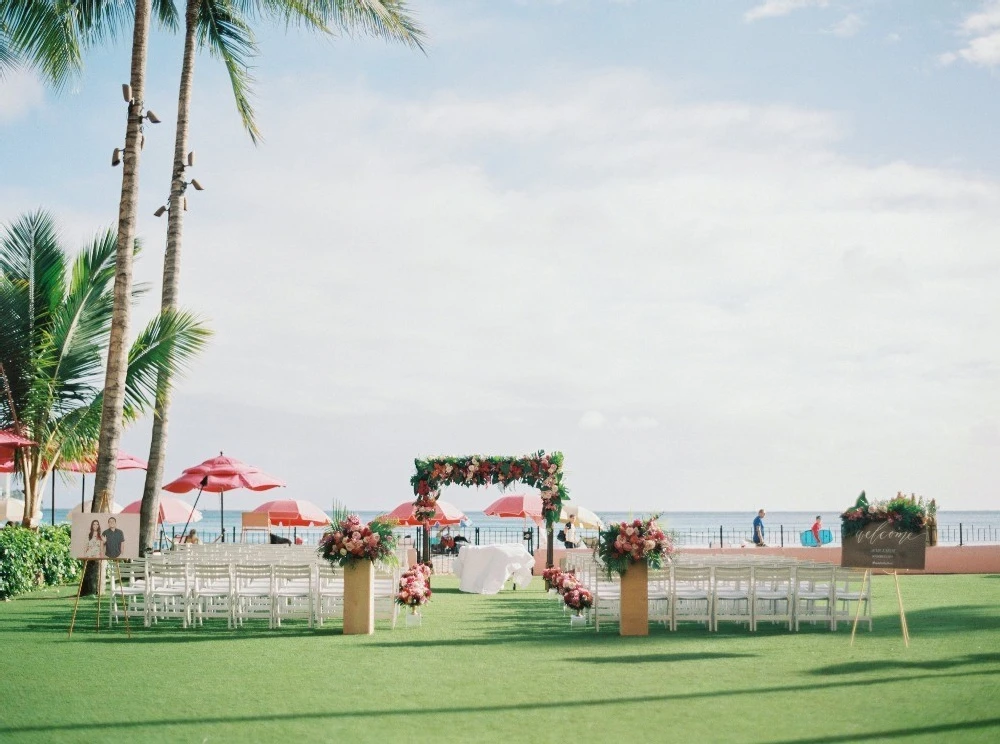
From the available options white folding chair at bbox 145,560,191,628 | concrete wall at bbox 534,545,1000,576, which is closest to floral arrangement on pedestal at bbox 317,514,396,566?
white folding chair at bbox 145,560,191,628

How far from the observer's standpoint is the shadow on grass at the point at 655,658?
35.0 feet

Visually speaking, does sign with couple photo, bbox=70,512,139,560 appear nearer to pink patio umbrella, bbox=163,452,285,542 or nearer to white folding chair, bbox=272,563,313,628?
white folding chair, bbox=272,563,313,628

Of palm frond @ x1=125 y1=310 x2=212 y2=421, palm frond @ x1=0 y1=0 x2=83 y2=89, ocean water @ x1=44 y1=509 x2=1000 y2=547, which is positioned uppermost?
palm frond @ x1=0 y1=0 x2=83 y2=89

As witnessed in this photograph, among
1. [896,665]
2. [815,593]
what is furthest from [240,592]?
[896,665]

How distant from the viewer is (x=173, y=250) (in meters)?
20.9

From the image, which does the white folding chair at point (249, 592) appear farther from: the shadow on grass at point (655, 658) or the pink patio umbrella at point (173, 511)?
the pink patio umbrella at point (173, 511)

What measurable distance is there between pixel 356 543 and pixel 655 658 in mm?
4230

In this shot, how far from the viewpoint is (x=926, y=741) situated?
696 cm

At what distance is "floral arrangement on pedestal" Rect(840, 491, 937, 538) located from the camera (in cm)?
1197

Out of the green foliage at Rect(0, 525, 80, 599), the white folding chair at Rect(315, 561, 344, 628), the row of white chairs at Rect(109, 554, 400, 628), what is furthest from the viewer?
the green foliage at Rect(0, 525, 80, 599)

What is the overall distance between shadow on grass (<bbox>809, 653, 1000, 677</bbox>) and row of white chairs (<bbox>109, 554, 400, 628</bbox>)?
6.13m

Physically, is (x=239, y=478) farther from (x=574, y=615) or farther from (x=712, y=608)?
(x=712, y=608)

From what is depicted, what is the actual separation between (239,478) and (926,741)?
56.1 ft

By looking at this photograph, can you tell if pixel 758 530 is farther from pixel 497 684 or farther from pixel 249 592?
pixel 497 684
